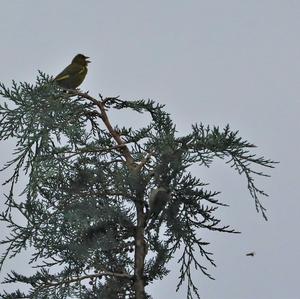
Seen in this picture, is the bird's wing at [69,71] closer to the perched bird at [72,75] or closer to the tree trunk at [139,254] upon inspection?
the perched bird at [72,75]

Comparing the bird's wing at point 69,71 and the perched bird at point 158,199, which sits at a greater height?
the bird's wing at point 69,71

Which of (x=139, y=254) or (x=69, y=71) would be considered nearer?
(x=139, y=254)

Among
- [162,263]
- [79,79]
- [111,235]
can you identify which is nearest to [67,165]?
[111,235]

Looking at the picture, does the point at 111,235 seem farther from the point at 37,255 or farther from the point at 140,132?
the point at 140,132

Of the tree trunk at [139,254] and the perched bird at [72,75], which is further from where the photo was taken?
the perched bird at [72,75]

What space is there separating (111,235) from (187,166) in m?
0.89

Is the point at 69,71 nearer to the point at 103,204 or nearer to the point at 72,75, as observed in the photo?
the point at 72,75

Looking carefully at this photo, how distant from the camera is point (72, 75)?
895 centimetres

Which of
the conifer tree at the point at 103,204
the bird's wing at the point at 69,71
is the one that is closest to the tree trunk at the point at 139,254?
the conifer tree at the point at 103,204

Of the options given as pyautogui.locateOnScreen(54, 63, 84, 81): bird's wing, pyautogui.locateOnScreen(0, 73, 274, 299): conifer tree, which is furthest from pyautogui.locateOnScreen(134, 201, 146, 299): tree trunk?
pyautogui.locateOnScreen(54, 63, 84, 81): bird's wing

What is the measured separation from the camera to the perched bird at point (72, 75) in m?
8.66

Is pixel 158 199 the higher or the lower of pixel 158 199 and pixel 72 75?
the lower

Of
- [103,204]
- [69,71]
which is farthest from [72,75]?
[103,204]

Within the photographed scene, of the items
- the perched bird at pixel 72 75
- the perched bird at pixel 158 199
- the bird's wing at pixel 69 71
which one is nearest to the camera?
the perched bird at pixel 158 199
